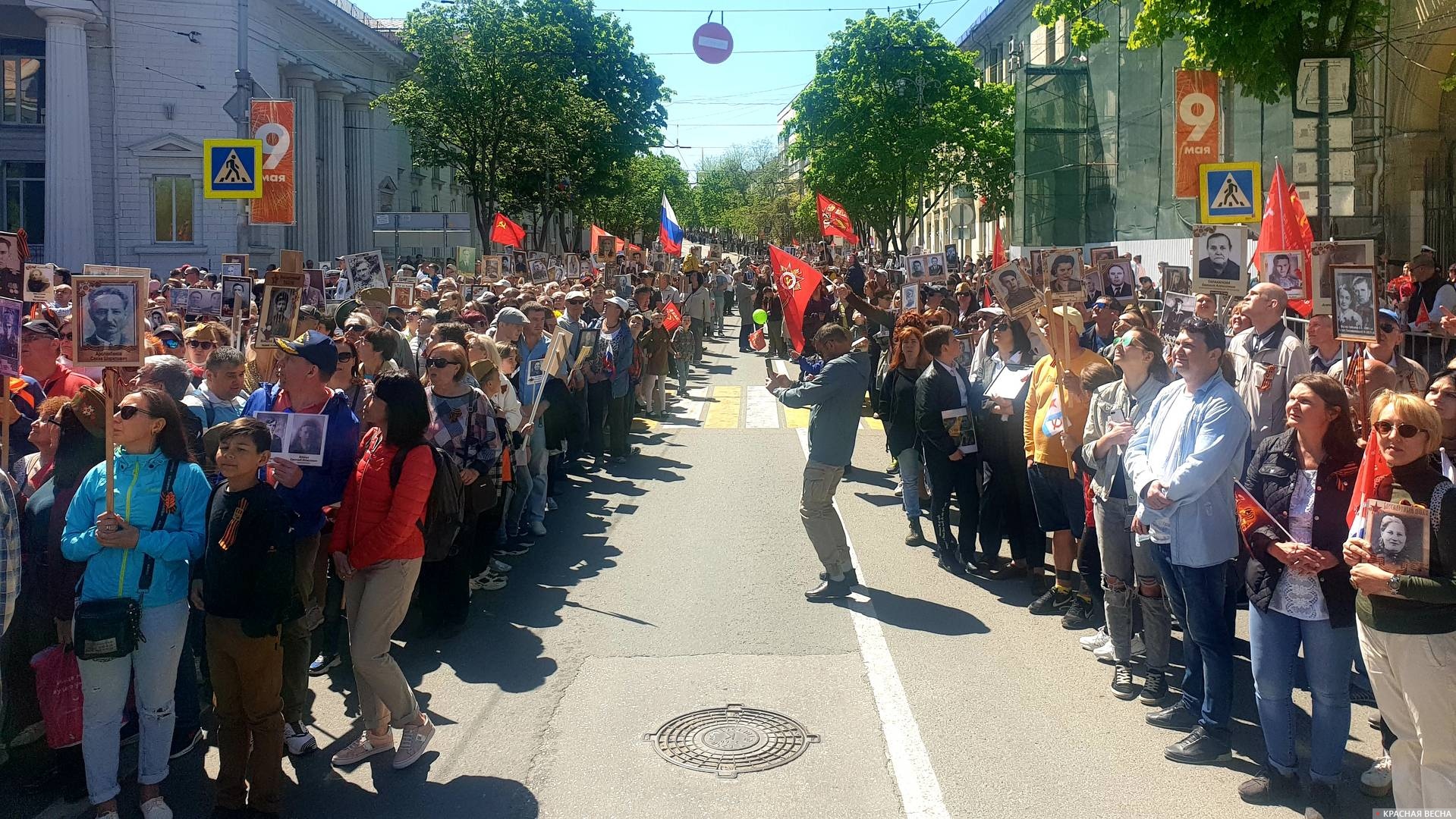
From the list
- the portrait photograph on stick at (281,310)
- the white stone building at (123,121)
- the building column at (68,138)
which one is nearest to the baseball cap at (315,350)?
the portrait photograph on stick at (281,310)

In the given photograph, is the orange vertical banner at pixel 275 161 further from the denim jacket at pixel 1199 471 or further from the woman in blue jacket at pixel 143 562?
the denim jacket at pixel 1199 471

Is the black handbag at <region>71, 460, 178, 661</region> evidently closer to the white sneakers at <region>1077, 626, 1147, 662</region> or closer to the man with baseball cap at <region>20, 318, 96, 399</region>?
the man with baseball cap at <region>20, 318, 96, 399</region>

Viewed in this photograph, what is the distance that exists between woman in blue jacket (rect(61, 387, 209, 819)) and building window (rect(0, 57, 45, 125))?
37.3 m

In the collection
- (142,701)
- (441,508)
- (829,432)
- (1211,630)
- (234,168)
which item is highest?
(234,168)

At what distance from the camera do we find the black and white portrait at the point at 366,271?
17.2 metres

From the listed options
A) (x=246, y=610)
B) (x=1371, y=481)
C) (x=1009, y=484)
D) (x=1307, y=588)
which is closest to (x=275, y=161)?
(x=1009, y=484)

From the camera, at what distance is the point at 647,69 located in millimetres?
56719

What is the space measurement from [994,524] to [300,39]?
37.7 meters

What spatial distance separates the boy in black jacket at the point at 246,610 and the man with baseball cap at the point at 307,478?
0.53 metres

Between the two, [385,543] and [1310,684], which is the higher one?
[385,543]

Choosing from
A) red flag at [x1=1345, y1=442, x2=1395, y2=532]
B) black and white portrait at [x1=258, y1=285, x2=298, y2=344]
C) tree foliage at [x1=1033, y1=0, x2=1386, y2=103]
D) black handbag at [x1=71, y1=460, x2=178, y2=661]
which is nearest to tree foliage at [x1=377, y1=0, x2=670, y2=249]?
tree foliage at [x1=1033, y1=0, x2=1386, y2=103]

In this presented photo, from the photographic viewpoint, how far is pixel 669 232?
105ft

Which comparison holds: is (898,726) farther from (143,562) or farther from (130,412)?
(130,412)

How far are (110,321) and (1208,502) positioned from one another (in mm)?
5452
